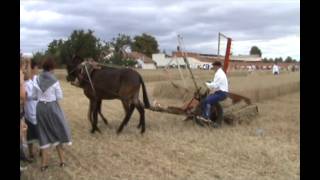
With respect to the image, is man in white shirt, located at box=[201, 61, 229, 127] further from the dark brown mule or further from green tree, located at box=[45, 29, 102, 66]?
green tree, located at box=[45, 29, 102, 66]

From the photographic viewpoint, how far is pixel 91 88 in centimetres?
1238

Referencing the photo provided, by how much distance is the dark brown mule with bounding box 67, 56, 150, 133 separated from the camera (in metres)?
12.2

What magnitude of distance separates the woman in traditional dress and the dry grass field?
46 cm

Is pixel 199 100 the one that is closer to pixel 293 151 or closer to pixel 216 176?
pixel 293 151

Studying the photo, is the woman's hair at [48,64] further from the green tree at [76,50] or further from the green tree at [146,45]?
the green tree at [146,45]

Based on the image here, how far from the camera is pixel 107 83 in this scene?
12352mm

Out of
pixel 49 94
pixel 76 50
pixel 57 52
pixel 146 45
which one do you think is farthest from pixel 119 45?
pixel 146 45

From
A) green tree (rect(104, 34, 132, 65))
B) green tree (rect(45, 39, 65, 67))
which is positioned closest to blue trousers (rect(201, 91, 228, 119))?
green tree (rect(45, 39, 65, 67))

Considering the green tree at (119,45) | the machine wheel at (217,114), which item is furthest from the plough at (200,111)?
the green tree at (119,45)

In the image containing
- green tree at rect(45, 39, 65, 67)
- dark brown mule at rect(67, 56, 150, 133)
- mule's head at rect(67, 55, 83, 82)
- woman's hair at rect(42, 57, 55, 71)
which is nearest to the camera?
woman's hair at rect(42, 57, 55, 71)

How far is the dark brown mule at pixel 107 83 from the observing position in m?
12.2

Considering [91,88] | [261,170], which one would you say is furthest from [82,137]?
[261,170]

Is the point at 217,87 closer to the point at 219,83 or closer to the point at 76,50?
the point at 219,83

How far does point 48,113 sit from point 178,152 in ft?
9.13
